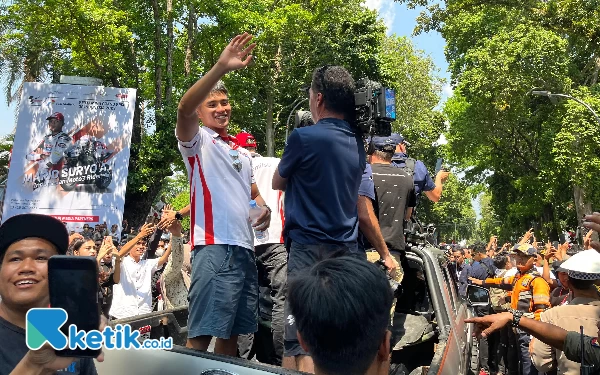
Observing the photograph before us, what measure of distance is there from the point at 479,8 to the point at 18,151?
63.9ft

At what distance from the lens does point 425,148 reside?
36.8 m

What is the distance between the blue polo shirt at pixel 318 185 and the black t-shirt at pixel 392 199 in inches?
53.0

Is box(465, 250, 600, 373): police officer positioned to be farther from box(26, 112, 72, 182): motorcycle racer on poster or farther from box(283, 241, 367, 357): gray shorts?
box(26, 112, 72, 182): motorcycle racer on poster

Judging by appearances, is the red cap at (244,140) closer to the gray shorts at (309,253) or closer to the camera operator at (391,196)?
the camera operator at (391,196)

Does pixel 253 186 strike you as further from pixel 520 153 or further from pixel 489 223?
pixel 489 223

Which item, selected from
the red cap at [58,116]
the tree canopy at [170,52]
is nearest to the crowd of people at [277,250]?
the red cap at [58,116]

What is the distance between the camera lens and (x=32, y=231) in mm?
1934

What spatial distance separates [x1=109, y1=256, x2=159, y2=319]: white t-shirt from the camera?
20.4 ft

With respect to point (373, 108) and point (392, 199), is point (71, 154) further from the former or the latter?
point (373, 108)

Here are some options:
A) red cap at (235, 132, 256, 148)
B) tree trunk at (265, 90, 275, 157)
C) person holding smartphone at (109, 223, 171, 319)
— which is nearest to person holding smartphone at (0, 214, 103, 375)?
red cap at (235, 132, 256, 148)

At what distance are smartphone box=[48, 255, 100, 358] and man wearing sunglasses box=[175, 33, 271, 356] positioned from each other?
165 cm

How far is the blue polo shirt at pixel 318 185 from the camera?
3.11 meters

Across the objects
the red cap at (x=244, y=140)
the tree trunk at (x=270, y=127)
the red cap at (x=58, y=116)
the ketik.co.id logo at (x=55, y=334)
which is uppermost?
the tree trunk at (x=270, y=127)

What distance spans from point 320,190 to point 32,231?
1.52 meters
